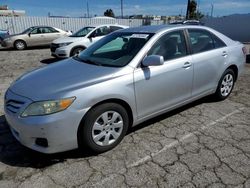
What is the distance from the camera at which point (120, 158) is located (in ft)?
9.69

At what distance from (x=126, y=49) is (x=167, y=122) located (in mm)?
1352

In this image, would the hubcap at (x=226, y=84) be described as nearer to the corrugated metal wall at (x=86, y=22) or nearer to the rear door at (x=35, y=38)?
the rear door at (x=35, y=38)

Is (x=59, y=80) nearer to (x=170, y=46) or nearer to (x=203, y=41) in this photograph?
(x=170, y=46)

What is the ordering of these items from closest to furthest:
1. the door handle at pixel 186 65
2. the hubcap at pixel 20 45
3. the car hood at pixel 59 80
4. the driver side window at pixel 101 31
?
the car hood at pixel 59 80, the door handle at pixel 186 65, the driver side window at pixel 101 31, the hubcap at pixel 20 45

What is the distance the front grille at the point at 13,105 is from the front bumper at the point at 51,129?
47 millimetres

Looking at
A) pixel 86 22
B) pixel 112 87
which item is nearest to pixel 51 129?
pixel 112 87

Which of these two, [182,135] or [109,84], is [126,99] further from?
[182,135]

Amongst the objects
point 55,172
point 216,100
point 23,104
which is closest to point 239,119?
point 216,100

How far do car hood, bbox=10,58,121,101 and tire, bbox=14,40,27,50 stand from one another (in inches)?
464

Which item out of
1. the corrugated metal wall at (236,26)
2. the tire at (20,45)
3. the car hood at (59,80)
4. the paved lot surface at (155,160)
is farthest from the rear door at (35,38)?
the corrugated metal wall at (236,26)

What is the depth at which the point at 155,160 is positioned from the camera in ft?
9.48

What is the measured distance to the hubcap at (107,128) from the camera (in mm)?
2893

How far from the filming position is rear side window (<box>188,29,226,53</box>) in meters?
3.97

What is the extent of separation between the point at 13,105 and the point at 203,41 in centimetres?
322
